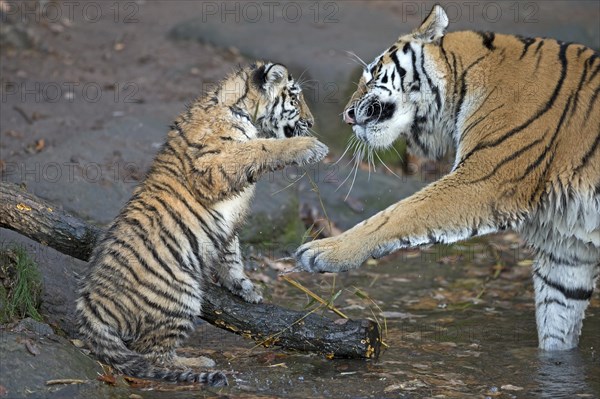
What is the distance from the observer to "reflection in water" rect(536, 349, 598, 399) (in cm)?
458

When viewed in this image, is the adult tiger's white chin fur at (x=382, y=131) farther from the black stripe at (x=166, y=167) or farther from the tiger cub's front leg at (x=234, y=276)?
the black stripe at (x=166, y=167)

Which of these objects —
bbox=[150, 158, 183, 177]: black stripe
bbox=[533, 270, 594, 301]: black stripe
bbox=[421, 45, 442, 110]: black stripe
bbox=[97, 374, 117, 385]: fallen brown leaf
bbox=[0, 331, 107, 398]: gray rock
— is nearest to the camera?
bbox=[0, 331, 107, 398]: gray rock

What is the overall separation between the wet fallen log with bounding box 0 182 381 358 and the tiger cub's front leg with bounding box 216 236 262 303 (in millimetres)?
60

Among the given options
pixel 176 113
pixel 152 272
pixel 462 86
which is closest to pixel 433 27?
pixel 462 86

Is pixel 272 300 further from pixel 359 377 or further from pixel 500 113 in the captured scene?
pixel 500 113

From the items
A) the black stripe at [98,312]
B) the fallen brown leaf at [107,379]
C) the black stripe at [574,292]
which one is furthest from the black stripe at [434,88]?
the fallen brown leaf at [107,379]

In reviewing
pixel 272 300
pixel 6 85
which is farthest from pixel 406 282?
pixel 6 85

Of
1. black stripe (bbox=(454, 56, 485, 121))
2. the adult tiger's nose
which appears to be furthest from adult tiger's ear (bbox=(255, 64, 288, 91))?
black stripe (bbox=(454, 56, 485, 121))

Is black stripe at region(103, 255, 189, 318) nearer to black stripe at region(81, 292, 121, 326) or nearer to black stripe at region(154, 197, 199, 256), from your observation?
black stripe at region(81, 292, 121, 326)

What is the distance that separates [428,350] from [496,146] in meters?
1.26

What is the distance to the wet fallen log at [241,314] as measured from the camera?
15.9 ft

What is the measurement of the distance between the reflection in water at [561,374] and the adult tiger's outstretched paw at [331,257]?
3.57 feet

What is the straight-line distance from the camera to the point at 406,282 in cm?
681

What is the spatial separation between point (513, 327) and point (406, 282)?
1183mm
